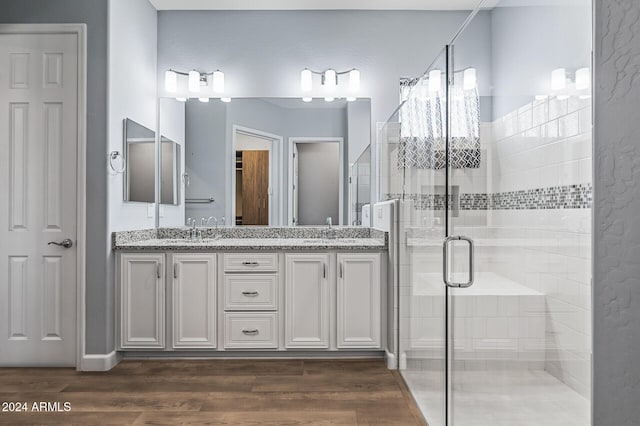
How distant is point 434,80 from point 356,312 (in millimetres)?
1709

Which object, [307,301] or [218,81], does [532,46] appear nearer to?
[307,301]

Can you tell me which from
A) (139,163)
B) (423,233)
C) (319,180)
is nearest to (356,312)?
(423,233)

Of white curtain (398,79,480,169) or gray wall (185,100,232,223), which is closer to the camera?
white curtain (398,79,480,169)

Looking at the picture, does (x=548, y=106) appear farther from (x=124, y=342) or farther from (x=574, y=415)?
(x=124, y=342)

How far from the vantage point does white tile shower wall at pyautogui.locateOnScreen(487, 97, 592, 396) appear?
1.04 meters

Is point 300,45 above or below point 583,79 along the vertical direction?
above

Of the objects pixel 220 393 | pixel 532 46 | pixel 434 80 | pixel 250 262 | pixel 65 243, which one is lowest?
pixel 220 393

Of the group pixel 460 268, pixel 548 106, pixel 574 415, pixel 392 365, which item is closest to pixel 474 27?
pixel 548 106

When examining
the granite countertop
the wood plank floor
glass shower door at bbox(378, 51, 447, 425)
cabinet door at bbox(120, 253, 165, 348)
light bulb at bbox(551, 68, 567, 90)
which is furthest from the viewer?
the granite countertop

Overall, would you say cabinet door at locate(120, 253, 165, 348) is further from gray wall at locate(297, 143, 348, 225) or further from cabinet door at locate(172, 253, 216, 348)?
gray wall at locate(297, 143, 348, 225)

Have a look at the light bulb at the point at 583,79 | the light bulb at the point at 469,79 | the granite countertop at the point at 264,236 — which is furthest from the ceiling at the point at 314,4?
the light bulb at the point at 583,79

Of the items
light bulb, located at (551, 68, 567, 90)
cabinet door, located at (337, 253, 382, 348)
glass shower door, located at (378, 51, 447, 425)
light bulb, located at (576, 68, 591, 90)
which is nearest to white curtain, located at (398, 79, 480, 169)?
glass shower door, located at (378, 51, 447, 425)

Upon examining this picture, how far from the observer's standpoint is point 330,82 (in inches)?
148

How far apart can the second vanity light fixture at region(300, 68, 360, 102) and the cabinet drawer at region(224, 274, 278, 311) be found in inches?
62.6
